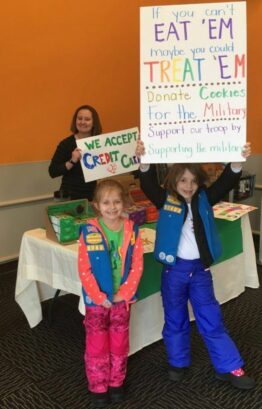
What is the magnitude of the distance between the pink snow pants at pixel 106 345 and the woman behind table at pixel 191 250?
0.31 metres

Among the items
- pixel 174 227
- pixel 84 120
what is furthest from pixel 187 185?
pixel 84 120

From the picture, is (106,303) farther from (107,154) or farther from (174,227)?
(107,154)

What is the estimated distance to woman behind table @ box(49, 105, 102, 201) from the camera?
326 cm

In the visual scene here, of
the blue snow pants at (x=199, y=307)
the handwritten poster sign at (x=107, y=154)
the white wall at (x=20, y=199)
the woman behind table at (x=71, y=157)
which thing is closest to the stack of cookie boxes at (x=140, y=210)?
the handwritten poster sign at (x=107, y=154)

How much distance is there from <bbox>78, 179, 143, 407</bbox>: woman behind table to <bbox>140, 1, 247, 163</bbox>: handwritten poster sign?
34 cm

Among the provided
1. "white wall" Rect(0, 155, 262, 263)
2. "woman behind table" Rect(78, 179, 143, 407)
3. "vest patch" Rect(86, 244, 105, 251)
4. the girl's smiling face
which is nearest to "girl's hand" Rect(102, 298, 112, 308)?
"woman behind table" Rect(78, 179, 143, 407)

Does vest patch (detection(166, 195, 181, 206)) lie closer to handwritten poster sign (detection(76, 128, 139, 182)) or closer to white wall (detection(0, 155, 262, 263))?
handwritten poster sign (detection(76, 128, 139, 182))

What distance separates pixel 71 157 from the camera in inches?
130

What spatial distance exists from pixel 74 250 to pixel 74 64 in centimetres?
247

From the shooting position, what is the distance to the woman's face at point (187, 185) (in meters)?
2.30

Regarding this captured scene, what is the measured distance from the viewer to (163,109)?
2.15 m

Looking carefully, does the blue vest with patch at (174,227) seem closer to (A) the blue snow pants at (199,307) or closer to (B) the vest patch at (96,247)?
(A) the blue snow pants at (199,307)

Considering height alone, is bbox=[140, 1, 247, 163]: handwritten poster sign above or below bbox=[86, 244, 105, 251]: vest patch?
above

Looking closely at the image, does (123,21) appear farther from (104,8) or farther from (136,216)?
(136,216)
